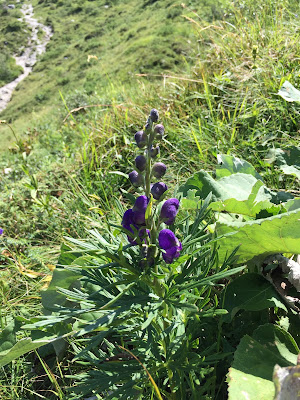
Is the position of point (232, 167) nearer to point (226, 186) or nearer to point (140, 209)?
point (226, 186)

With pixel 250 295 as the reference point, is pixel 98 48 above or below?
below

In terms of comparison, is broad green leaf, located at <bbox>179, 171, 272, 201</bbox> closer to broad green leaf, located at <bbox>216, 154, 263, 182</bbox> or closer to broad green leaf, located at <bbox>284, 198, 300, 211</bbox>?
broad green leaf, located at <bbox>216, 154, 263, 182</bbox>

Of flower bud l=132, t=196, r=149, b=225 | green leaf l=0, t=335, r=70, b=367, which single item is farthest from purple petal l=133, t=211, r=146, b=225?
green leaf l=0, t=335, r=70, b=367

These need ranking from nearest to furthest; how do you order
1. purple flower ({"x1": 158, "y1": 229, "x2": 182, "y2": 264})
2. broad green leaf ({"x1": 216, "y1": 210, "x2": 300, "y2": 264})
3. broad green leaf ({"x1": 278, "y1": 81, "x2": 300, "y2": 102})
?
purple flower ({"x1": 158, "y1": 229, "x2": 182, "y2": 264}), broad green leaf ({"x1": 216, "y1": 210, "x2": 300, "y2": 264}), broad green leaf ({"x1": 278, "y1": 81, "x2": 300, "y2": 102})

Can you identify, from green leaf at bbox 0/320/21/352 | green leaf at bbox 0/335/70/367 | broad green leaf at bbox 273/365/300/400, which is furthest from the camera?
green leaf at bbox 0/320/21/352

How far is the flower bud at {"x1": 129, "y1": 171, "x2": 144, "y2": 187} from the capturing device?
1125 millimetres

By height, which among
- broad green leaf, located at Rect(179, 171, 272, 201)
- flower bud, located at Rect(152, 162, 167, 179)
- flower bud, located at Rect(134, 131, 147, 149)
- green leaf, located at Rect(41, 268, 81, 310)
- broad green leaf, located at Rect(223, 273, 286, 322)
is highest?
flower bud, located at Rect(134, 131, 147, 149)

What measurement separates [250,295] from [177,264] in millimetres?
429

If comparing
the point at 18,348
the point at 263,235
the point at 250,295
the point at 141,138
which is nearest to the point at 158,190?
the point at 141,138

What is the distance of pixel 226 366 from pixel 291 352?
0.23 metres

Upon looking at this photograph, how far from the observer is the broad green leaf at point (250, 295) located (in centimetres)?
134

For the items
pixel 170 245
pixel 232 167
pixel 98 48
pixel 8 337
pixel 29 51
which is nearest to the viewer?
pixel 170 245

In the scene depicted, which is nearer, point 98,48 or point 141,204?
point 141,204

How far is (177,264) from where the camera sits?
1.09m
